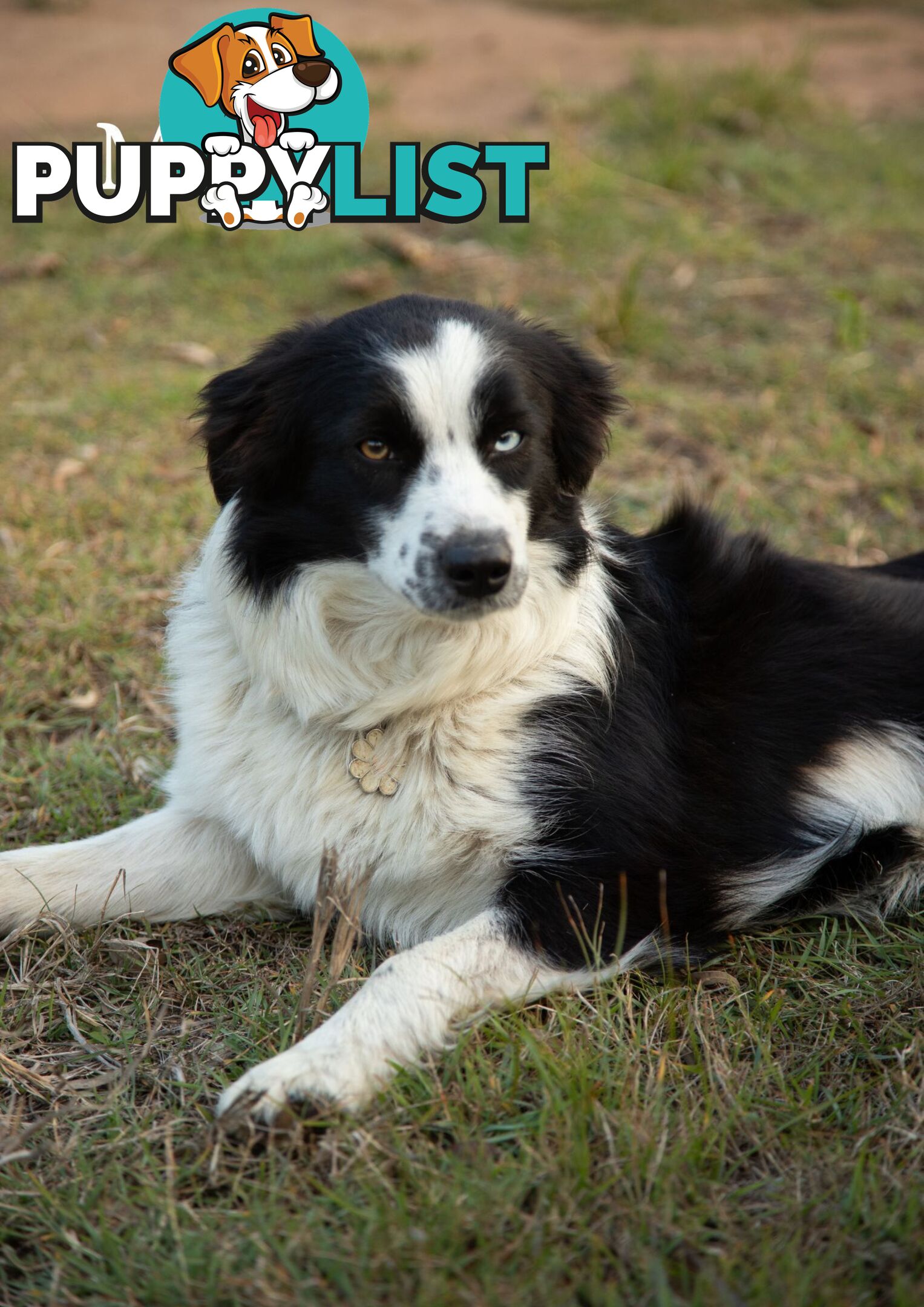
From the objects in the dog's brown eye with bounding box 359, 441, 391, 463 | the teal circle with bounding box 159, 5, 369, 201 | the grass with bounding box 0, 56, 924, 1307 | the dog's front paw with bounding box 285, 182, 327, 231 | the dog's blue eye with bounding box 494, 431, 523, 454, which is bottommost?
the grass with bounding box 0, 56, 924, 1307

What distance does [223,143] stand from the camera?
5.29m

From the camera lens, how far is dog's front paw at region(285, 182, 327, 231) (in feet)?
19.9

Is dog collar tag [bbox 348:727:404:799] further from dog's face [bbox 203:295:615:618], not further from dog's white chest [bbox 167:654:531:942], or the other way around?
dog's face [bbox 203:295:615:618]

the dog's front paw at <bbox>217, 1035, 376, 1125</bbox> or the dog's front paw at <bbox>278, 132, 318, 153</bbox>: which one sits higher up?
the dog's front paw at <bbox>278, 132, 318, 153</bbox>

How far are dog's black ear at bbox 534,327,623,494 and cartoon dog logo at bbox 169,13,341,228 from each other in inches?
118

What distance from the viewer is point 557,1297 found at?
166cm

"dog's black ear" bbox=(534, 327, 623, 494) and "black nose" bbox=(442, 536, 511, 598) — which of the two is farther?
"dog's black ear" bbox=(534, 327, 623, 494)

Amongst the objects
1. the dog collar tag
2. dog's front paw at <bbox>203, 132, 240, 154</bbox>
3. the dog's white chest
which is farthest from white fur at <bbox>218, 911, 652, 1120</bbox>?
dog's front paw at <bbox>203, 132, 240, 154</bbox>

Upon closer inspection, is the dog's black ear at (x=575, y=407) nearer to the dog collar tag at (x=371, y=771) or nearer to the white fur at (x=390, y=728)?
the white fur at (x=390, y=728)

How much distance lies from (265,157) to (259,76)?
35 cm

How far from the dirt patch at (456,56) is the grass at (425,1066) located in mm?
4672

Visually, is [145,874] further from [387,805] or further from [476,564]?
[476,564]

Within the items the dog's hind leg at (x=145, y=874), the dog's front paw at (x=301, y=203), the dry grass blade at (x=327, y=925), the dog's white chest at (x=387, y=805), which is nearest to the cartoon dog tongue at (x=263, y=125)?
the dog's front paw at (x=301, y=203)

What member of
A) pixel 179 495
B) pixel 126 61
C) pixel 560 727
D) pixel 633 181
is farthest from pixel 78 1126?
pixel 126 61
